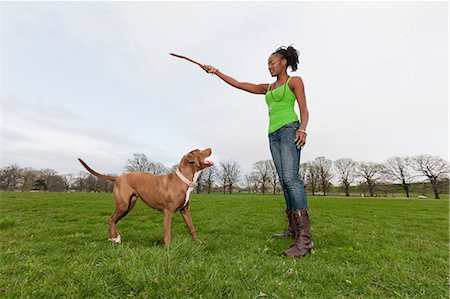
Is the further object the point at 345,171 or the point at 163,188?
the point at 345,171

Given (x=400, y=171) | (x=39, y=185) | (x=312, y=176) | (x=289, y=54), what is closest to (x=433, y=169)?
(x=400, y=171)

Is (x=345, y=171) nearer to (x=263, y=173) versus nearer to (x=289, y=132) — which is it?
(x=263, y=173)

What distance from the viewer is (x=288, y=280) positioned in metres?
2.81

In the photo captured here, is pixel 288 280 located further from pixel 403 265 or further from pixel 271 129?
pixel 271 129

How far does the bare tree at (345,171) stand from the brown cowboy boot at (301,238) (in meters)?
90.7

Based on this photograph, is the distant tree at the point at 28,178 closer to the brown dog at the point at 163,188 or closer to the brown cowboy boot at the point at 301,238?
the brown dog at the point at 163,188

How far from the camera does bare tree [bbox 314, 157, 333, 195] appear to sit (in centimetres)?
8238

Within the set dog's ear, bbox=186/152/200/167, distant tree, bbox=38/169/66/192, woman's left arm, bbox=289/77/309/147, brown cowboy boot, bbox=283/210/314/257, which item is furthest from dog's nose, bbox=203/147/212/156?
distant tree, bbox=38/169/66/192

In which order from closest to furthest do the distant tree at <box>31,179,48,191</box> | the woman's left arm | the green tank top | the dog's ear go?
the woman's left arm < the green tank top < the dog's ear < the distant tree at <box>31,179,48,191</box>

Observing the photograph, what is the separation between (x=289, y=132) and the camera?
168 inches

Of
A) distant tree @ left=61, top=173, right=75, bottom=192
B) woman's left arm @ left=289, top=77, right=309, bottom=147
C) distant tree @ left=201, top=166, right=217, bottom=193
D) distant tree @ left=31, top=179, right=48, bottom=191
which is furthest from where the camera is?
distant tree @ left=61, top=173, right=75, bottom=192

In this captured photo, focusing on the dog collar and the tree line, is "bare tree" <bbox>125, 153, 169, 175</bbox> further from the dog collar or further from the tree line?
the dog collar

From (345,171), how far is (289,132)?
305 ft

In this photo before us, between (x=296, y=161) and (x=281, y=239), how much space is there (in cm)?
182
